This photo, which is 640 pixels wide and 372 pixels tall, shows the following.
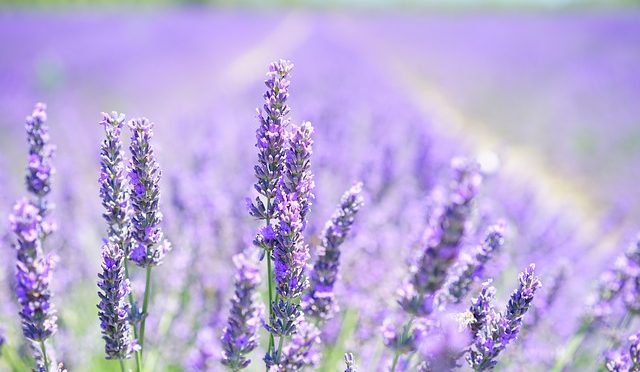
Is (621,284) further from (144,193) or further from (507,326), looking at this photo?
(144,193)

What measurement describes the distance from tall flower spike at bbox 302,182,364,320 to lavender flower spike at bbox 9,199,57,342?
0.64 m

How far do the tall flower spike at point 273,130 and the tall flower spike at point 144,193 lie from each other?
10.0 inches

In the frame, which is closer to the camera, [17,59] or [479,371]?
[479,371]

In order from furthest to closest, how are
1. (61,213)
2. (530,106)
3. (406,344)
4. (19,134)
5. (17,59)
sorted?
(17,59), (530,106), (19,134), (61,213), (406,344)

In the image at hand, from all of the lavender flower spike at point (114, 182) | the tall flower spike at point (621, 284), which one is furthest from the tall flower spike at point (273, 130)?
the tall flower spike at point (621, 284)

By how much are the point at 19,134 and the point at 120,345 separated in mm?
7865

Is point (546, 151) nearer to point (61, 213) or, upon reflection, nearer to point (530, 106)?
point (530, 106)

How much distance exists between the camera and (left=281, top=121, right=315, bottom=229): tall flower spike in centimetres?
129

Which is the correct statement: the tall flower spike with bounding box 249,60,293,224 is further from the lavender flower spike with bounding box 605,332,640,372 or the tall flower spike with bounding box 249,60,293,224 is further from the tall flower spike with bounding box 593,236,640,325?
the tall flower spike with bounding box 593,236,640,325

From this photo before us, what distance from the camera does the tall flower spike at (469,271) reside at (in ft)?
4.76

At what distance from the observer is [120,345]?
131cm

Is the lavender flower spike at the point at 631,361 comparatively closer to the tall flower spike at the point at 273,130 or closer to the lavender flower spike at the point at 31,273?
the tall flower spike at the point at 273,130

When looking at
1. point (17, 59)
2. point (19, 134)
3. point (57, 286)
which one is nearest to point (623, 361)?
point (57, 286)

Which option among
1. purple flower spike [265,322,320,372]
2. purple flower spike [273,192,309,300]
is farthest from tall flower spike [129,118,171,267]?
purple flower spike [265,322,320,372]
